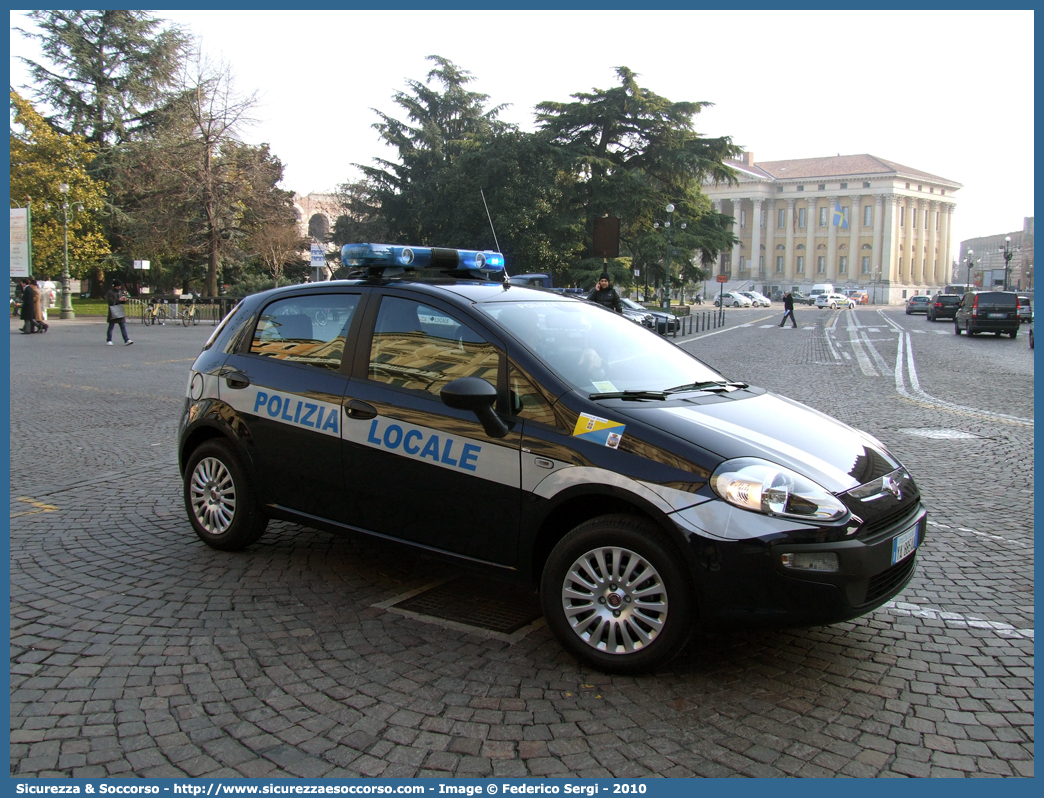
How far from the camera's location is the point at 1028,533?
5855 mm

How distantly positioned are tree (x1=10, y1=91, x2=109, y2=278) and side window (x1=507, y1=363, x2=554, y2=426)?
130ft

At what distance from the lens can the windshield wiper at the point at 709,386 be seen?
4312 mm

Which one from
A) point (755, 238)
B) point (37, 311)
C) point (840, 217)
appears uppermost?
point (840, 217)

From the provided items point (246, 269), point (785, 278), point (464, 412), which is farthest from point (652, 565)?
point (785, 278)

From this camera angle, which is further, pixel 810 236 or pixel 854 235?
pixel 810 236

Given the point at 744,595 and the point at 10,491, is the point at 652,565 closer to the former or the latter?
the point at 744,595

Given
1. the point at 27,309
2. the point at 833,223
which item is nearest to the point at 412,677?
the point at 27,309

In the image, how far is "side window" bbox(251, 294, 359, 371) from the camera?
4684mm

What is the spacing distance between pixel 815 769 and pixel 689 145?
4893 centimetres

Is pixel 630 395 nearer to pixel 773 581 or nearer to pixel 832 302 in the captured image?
pixel 773 581

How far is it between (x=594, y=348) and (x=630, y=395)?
0.52m

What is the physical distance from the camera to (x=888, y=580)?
362 cm

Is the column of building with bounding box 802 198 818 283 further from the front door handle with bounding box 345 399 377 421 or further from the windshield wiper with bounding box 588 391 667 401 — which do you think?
the front door handle with bounding box 345 399 377 421

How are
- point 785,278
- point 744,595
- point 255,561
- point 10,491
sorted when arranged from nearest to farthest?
point 744,595, point 255,561, point 10,491, point 785,278
